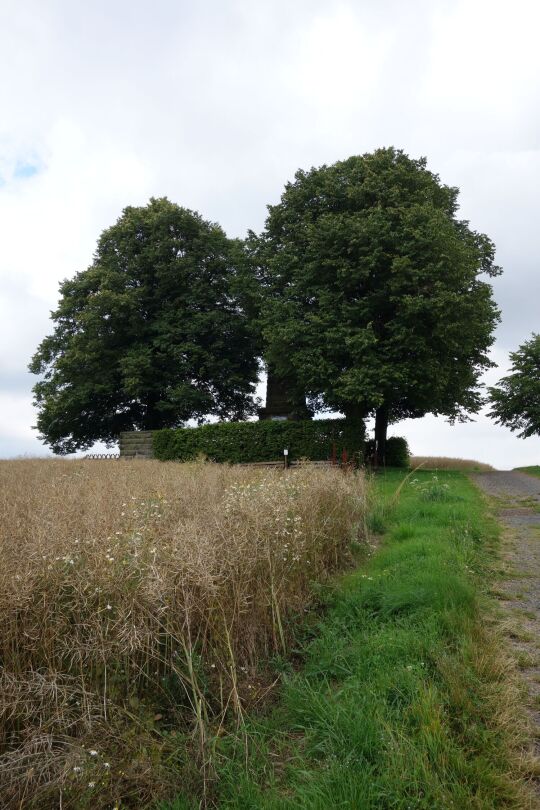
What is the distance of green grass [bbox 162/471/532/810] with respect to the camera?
3062mm

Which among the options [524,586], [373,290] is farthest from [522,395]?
[524,586]

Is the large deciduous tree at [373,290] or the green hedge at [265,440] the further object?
the green hedge at [265,440]

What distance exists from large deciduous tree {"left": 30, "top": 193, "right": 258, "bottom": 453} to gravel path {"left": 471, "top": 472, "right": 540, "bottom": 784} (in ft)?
57.7

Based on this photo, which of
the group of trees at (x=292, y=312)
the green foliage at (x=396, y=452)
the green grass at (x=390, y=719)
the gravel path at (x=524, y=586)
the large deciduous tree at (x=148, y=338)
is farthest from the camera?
the green foliage at (x=396, y=452)

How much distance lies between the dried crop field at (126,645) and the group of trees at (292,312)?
15073 mm

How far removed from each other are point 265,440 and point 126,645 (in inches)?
731

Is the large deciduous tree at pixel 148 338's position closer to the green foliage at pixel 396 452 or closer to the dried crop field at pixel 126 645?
the green foliage at pixel 396 452

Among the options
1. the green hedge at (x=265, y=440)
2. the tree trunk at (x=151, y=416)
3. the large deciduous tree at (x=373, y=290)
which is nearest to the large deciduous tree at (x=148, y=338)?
the tree trunk at (x=151, y=416)

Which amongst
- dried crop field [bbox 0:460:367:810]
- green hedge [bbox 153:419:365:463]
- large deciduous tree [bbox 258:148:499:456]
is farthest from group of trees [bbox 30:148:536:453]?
dried crop field [bbox 0:460:367:810]

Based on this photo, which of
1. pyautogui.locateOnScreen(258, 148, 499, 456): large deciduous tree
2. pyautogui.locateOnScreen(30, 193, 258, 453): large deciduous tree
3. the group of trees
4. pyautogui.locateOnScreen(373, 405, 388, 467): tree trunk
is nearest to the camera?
→ pyautogui.locateOnScreen(258, 148, 499, 456): large deciduous tree

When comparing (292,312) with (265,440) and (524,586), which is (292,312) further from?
(524,586)

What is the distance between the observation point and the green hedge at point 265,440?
21.2m

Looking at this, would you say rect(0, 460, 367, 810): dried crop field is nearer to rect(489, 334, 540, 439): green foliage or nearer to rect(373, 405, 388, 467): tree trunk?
rect(373, 405, 388, 467): tree trunk

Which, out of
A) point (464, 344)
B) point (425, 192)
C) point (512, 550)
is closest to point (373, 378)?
point (464, 344)
